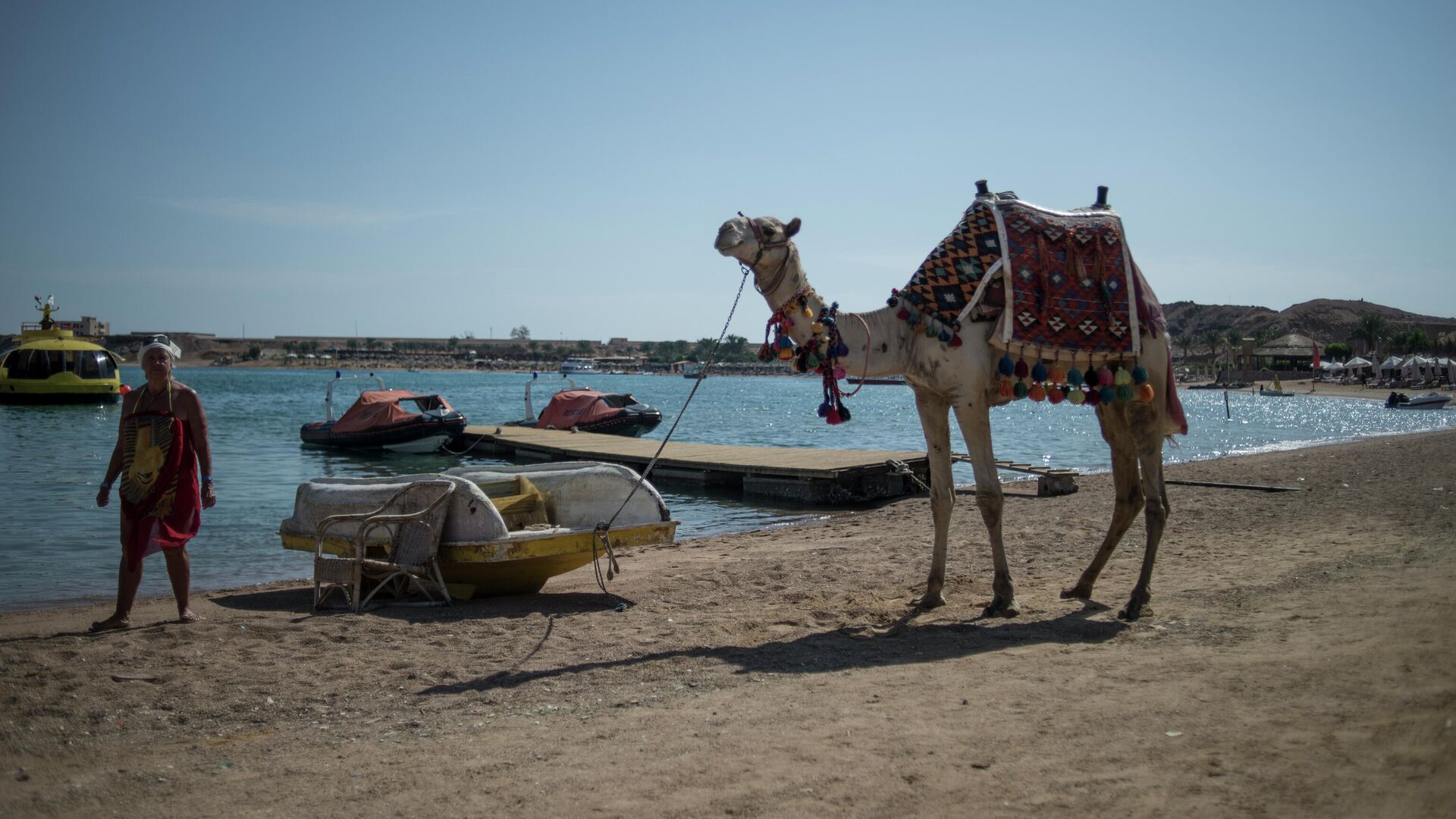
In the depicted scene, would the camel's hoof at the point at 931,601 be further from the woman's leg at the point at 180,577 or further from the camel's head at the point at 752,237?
the woman's leg at the point at 180,577

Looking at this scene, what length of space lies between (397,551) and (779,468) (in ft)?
42.8

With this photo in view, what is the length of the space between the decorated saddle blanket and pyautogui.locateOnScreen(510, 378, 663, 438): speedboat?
29.0m

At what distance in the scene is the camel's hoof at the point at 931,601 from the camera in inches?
304

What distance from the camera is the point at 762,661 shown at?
248 inches

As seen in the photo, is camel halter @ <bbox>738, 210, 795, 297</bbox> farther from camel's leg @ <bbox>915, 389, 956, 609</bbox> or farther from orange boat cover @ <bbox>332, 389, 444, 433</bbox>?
orange boat cover @ <bbox>332, 389, 444, 433</bbox>

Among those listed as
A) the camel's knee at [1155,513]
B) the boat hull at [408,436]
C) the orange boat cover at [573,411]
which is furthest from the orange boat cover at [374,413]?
the camel's knee at [1155,513]

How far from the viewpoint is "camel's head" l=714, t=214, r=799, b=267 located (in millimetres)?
6977

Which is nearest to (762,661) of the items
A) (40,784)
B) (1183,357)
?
(40,784)

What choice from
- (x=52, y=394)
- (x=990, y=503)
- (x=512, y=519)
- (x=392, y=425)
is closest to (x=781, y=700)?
(x=990, y=503)

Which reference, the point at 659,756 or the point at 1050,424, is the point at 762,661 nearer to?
the point at 659,756

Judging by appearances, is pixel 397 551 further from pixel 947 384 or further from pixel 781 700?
pixel 947 384

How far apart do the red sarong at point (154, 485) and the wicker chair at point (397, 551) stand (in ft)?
4.24

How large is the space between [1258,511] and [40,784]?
1291 cm

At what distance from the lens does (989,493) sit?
290 inches
